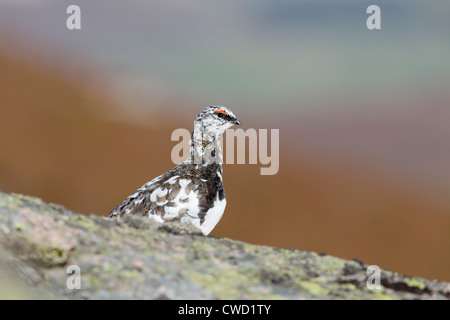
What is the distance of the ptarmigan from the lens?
20.9 ft

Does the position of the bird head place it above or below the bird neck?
above

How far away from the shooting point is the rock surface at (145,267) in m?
3.10

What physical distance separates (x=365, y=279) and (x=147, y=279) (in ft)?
5.61

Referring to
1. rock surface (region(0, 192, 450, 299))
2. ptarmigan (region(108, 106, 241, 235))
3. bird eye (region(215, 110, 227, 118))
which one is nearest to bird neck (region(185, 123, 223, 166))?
ptarmigan (region(108, 106, 241, 235))

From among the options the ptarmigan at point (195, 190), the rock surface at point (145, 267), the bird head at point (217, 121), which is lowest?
the rock surface at point (145, 267)

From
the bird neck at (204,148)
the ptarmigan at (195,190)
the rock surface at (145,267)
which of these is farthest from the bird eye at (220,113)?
the rock surface at (145,267)

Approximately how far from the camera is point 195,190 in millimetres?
6582

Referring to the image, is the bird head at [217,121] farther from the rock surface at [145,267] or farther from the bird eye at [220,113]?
the rock surface at [145,267]

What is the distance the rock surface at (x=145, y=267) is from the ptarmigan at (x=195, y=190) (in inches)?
82.3

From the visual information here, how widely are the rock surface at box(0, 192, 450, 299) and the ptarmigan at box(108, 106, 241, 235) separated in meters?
2.09

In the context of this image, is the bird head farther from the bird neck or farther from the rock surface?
the rock surface
